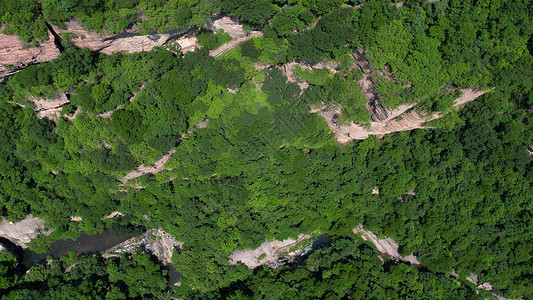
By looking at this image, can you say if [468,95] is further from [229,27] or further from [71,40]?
[71,40]

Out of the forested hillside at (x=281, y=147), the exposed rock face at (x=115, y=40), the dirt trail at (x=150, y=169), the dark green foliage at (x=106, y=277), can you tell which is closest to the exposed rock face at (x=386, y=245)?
the forested hillside at (x=281, y=147)

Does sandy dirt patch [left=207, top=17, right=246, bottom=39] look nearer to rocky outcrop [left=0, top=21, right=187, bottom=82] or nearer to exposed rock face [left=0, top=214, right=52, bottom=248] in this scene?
rocky outcrop [left=0, top=21, right=187, bottom=82]

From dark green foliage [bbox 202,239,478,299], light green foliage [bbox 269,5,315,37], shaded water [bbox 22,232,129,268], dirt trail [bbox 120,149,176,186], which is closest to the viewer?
light green foliage [bbox 269,5,315,37]

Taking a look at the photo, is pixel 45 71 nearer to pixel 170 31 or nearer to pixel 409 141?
pixel 170 31

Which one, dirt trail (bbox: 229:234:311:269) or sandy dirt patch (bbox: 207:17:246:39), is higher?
sandy dirt patch (bbox: 207:17:246:39)

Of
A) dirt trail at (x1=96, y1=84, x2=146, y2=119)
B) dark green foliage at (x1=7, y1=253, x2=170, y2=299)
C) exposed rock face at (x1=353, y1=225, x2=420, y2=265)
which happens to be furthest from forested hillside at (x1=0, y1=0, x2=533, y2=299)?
exposed rock face at (x1=353, y1=225, x2=420, y2=265)

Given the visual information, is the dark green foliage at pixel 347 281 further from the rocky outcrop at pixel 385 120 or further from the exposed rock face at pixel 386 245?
the rocky outcrop at pixel 385 120
